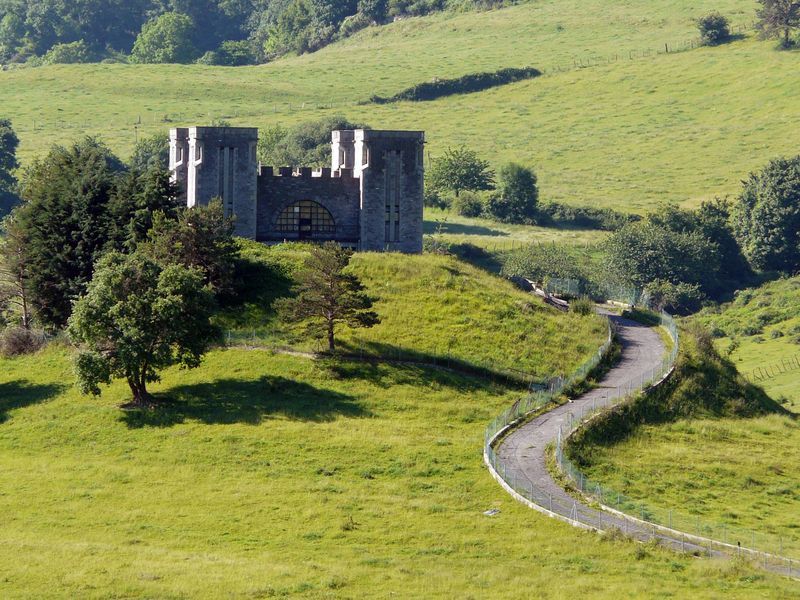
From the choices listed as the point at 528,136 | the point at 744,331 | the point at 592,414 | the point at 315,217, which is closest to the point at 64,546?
the point at 592,414

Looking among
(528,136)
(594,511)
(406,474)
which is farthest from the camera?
(528,136)

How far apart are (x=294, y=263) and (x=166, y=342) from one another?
57.1ft

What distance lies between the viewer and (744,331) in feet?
438

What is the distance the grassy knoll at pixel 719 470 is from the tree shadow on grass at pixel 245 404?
42.8 feet

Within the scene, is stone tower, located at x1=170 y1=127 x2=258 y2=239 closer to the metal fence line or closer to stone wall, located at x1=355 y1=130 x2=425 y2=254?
stone wall, located at x1=355 y1=130 x2=425 y2=254

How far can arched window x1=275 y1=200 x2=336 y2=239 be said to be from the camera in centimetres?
10038

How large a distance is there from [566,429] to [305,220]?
118ft

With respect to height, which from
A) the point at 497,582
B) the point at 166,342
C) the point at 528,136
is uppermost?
the point at 528,136

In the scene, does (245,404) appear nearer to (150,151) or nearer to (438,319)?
(438,319)

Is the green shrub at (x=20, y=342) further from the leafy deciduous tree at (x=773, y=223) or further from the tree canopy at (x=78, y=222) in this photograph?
the leafy deciduous tree at (x=773, y=223)

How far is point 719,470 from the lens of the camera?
2670 inches

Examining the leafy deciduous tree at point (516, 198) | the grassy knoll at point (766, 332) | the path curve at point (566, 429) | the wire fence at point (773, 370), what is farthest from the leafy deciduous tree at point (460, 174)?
the path curve at point (566, 429)

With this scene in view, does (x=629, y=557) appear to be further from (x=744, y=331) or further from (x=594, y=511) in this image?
(x=744, y=331)

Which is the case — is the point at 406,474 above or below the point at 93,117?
below
